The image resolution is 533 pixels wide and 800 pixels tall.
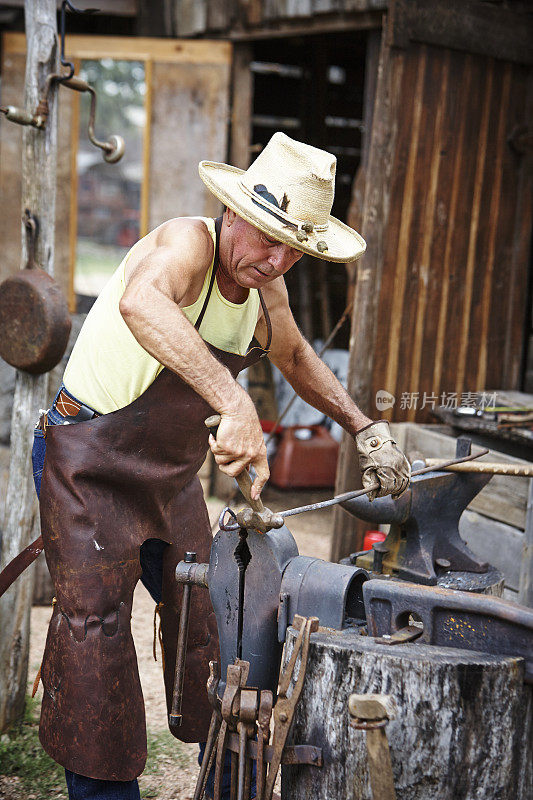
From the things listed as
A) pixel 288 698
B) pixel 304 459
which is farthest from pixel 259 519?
pixel 304 459

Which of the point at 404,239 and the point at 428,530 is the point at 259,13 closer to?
the point at 404,239

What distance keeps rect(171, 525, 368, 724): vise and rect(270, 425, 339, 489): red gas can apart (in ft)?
15.6

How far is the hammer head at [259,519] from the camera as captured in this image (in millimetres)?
1880

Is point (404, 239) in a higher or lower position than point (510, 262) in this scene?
higher

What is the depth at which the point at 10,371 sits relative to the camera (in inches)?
230

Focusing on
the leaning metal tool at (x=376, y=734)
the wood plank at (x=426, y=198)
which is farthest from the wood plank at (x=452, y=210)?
the leaning metal tool at (x=376, y=734)

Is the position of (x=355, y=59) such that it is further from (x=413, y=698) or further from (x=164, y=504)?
(x=413, y=698)

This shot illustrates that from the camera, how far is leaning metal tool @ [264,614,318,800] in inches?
69.3

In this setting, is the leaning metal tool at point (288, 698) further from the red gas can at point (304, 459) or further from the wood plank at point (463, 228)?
the red gas can at point (304, 459)

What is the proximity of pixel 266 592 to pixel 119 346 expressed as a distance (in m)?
0.83

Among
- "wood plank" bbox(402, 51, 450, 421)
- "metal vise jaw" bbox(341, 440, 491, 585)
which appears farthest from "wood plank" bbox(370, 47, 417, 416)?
"metal vise jaw" bbox(341, 440, 491, 585)

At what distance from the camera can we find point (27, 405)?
10.7 ft

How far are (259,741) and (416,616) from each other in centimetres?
45

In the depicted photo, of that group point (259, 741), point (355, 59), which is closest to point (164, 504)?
point (259, 741)
